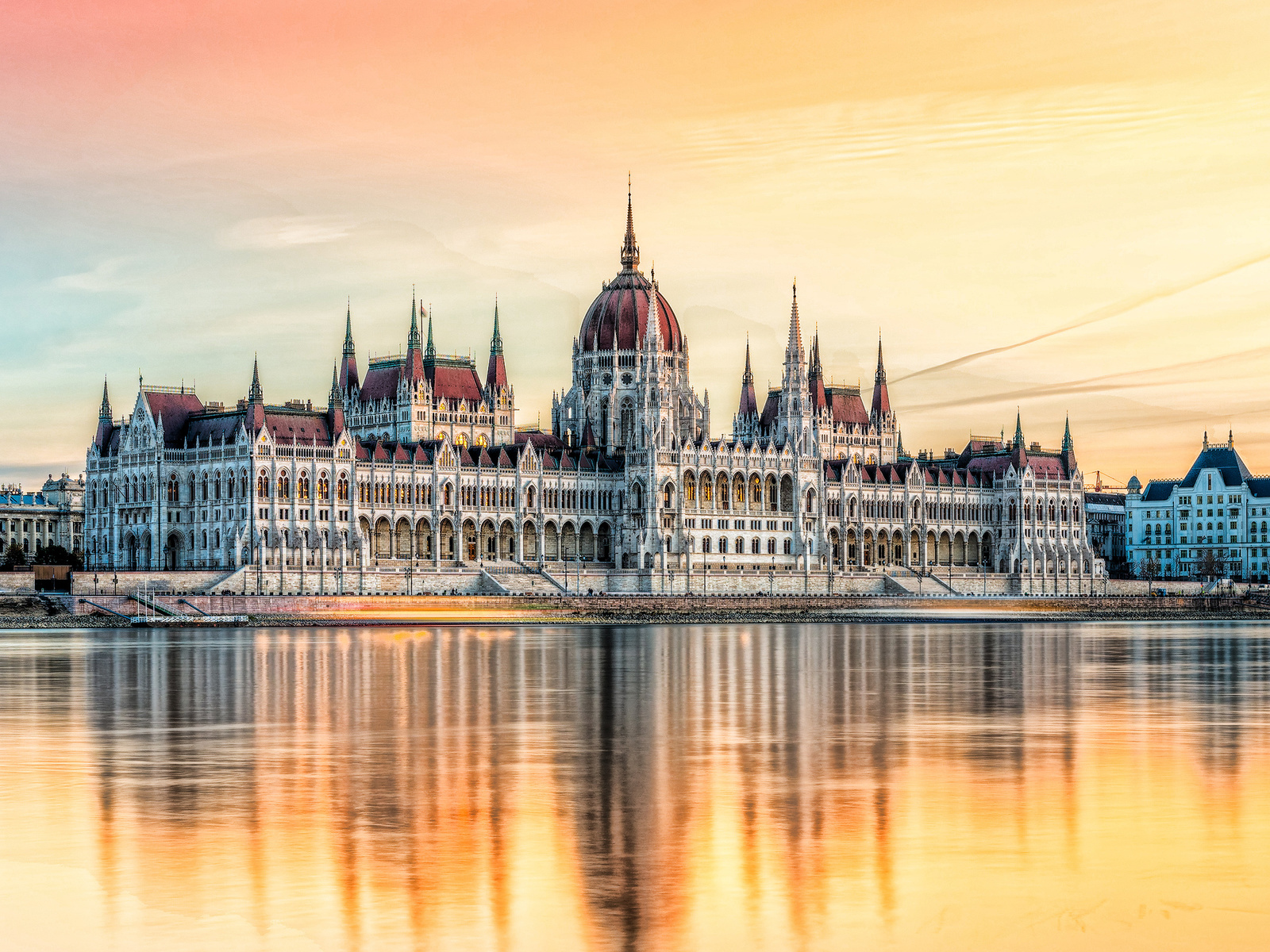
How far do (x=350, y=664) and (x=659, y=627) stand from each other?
47.0m

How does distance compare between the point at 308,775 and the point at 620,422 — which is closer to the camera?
the point at 308,775

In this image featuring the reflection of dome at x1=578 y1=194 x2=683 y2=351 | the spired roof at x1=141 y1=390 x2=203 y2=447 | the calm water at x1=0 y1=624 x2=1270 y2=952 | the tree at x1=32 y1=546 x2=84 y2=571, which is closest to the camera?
the calm water at x1=0 y1=624 x2=1270 y2=952

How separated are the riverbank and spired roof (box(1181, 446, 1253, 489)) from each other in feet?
153

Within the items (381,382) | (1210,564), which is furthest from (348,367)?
(1210,564)

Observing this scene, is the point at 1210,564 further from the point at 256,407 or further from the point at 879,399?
the point at 256,407

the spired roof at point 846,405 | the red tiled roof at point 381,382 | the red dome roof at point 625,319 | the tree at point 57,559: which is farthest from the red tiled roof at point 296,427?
the spired roof at point 846,405

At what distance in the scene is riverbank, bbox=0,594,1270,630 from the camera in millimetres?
101375

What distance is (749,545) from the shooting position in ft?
508

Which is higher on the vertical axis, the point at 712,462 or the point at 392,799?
the point at 712,462

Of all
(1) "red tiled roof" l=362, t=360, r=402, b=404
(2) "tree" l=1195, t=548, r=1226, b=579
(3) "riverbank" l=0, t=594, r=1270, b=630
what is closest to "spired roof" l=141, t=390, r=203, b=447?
(1) "red tiled roof" l=362, t=360, r=402, b=404

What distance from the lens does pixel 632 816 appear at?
23.0 metres

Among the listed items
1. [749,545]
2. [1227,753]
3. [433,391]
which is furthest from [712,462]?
[1227,753]

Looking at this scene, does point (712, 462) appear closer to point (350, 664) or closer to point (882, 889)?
point (350, 664)

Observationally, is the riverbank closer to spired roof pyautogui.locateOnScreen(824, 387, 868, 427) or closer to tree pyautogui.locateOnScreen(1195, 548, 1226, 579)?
tree pyautogui.locateOnScreen(1195, 548, 1226, 579)
